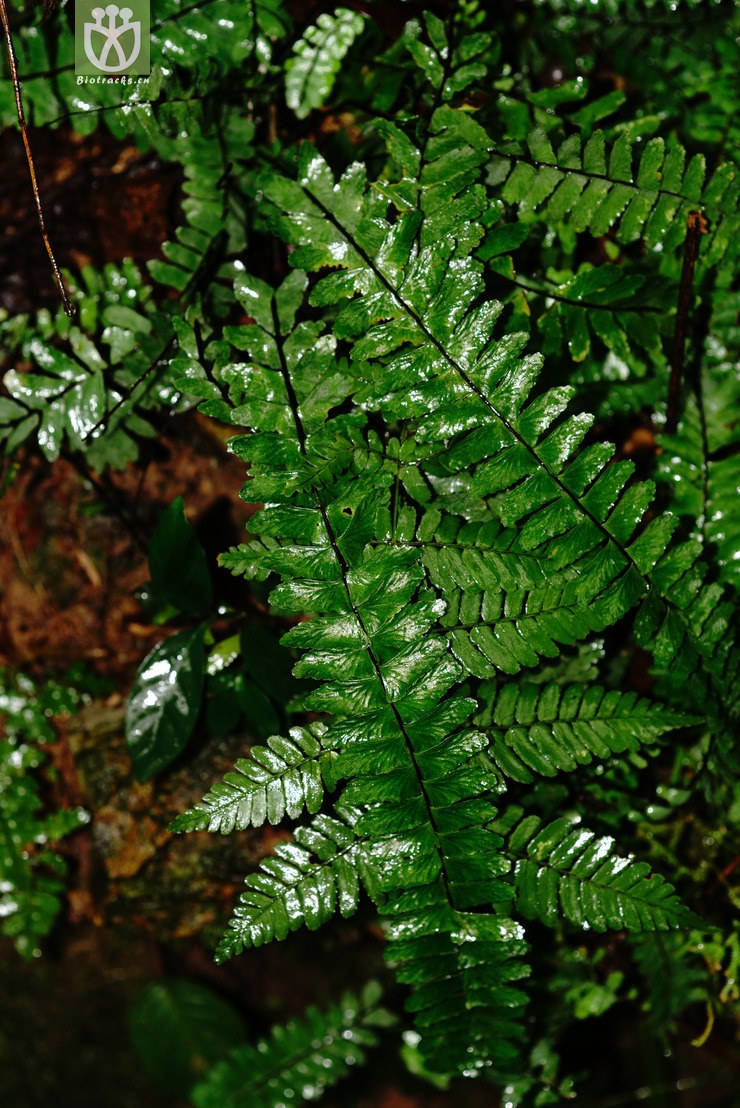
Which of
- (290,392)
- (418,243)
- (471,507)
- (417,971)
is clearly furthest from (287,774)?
(418,243)

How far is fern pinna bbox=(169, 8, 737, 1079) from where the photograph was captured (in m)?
1.65

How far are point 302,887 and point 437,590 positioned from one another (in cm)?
81

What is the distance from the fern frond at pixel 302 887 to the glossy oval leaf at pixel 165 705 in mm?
617

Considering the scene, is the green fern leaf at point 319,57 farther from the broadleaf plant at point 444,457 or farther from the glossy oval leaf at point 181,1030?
the glossy oval leaf at point 181,1030

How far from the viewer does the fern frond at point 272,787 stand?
5.83 ft

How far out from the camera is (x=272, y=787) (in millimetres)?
1822

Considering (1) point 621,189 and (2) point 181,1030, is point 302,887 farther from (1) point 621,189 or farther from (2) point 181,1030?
(2) point 181,1030

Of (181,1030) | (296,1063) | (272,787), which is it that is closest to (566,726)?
(272,787)

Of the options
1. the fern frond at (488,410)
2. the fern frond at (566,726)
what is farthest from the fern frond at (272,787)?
the fern frond at (488,410)

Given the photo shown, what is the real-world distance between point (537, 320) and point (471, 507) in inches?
24.0

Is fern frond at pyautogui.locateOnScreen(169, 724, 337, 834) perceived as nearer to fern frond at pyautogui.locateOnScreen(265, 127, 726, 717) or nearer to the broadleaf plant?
the broadleaf plant

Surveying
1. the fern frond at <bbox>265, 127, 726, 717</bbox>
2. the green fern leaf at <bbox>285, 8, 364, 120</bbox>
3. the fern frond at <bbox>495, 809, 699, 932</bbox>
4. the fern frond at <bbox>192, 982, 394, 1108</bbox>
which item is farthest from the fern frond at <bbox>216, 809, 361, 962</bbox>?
the green fern leaf at <bbox>285, 8, 364, 120</bbox>

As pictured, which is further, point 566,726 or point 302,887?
point 566,726

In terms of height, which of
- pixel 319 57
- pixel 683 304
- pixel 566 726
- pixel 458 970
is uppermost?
pixel 319 57
